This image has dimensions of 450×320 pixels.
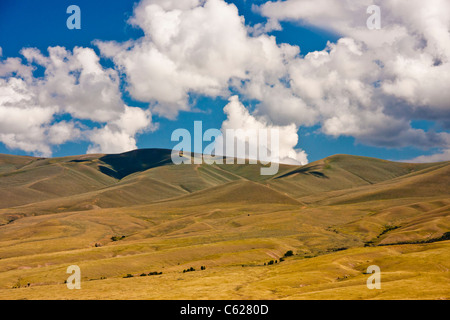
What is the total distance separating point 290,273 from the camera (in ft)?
307

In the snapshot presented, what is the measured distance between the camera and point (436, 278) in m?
74.2

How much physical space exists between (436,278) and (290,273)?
29402 mm

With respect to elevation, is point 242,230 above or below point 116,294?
above

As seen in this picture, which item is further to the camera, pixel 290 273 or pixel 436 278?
pixel 290 273

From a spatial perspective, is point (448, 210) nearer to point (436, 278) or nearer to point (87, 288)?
point (436, 278)
